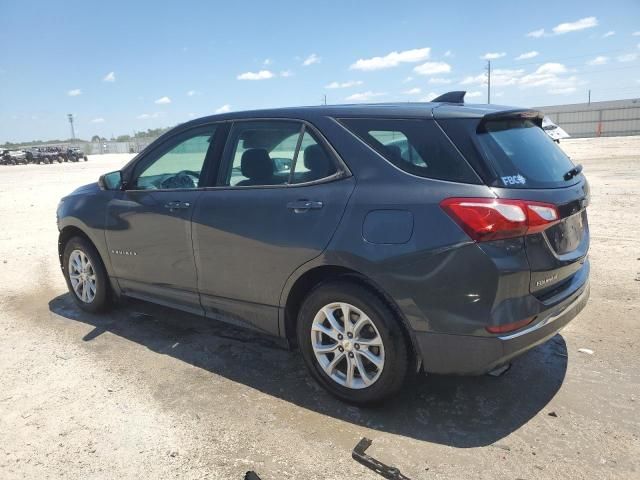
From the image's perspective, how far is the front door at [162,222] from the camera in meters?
3.91

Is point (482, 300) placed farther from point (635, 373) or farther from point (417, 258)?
point (635, 373)

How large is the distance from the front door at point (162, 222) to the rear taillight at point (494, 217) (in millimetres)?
2045

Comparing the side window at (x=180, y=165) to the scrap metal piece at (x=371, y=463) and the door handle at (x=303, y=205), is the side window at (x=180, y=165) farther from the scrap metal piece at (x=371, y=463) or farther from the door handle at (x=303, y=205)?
the scrap metal piece at (x=371, y=463)

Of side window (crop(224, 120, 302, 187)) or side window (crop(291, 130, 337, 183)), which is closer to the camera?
side window (crop(291, 130, 337, 183))

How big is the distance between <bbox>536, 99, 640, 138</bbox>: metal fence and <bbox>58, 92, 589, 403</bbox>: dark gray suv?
52.5 metres

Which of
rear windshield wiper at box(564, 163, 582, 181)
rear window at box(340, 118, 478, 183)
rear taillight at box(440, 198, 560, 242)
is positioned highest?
rear window at box(340, 118, 478, 183)

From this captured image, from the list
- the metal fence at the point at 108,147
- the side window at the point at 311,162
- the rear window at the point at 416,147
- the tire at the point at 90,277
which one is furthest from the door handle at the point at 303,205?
the metal fence at the point at 108,147

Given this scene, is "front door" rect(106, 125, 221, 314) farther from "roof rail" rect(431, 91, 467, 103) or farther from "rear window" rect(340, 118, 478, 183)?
"roof rail" rect(431, 91, 467, 103)

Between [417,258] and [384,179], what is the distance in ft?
1.69

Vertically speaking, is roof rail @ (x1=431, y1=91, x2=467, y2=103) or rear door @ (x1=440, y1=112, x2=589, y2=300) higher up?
roof rail @ (x1=431, y1=91, x2=467, y2=103)

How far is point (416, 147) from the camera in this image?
288cm

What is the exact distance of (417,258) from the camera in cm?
270

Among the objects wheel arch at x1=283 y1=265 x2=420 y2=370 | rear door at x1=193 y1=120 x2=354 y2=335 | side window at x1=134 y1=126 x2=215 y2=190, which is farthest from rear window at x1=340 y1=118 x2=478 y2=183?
side window at x1=134 y1=126 x2=215 y2=190

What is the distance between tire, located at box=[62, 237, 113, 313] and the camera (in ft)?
15.7
